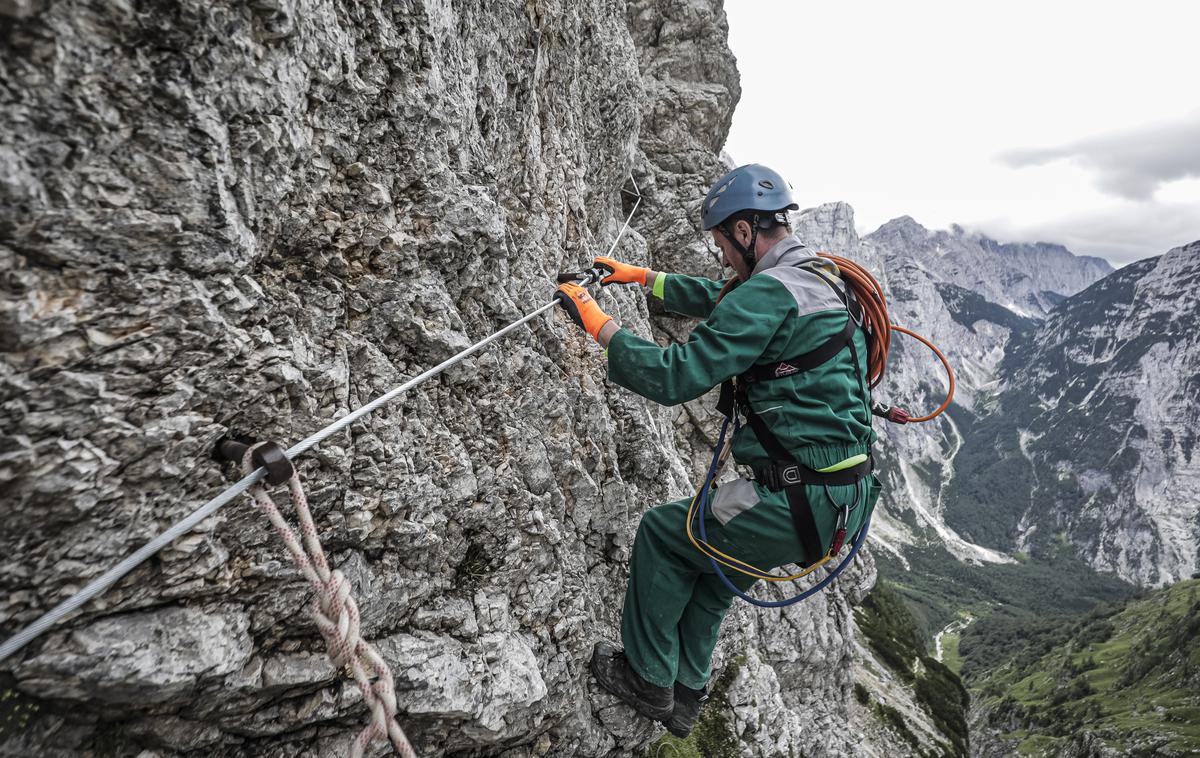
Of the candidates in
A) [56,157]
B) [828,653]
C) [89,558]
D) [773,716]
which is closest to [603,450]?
[89,558]

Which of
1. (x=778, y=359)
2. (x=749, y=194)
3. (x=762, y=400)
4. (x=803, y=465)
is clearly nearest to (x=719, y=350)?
(x=778, y=359)

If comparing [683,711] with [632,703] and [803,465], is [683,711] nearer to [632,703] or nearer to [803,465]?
[632,703]

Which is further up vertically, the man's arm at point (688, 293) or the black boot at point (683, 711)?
the man's arm at point (688, 293)

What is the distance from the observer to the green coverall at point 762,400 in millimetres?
4816

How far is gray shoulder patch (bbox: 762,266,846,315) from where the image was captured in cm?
500

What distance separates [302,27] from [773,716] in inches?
499

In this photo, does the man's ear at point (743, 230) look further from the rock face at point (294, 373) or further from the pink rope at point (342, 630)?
the pink rope at point (342, 630)

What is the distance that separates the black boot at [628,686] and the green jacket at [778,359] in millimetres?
3005

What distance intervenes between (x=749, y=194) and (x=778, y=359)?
1.90m

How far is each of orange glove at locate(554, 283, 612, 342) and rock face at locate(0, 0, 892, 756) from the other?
0.78 metres

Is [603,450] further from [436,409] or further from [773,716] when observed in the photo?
[773,716]

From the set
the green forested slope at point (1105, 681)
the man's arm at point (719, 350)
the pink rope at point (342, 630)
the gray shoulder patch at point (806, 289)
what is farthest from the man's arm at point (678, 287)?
the green forested slope at point (1105, 681)

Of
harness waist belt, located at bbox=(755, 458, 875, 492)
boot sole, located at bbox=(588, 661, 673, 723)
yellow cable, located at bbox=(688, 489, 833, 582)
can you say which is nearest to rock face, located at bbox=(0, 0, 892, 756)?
boot sole, located at bbox=(588, 661, 673, 723)

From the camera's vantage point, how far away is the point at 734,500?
5449mm
